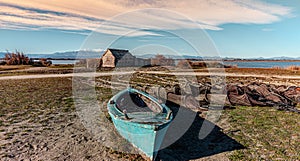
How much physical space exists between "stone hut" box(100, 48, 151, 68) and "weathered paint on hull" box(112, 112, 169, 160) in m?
38.5

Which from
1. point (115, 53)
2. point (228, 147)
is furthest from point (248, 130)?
point (115, 53)

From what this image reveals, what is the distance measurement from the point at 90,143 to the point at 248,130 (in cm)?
610

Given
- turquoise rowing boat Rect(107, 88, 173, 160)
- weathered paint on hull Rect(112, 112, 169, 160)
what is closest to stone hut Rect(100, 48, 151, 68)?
turquoise rowing boat Rect(107, 88, 173, 160)

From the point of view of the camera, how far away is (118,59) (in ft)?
148

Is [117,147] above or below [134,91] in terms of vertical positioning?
below

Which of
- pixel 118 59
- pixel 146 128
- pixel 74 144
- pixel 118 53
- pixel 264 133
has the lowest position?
pixel 74 144

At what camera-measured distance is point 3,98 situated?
13773mm

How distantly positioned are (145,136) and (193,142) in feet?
8.92

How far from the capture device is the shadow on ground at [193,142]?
709cm

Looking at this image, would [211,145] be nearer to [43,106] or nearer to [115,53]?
[43,106]

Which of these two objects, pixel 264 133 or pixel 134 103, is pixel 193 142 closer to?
pixel 264 133

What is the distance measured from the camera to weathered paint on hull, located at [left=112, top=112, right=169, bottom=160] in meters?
5.81

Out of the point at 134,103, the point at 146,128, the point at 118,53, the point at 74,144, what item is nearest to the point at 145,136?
the point at 146,128

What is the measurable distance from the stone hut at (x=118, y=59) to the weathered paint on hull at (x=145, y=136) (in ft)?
126
